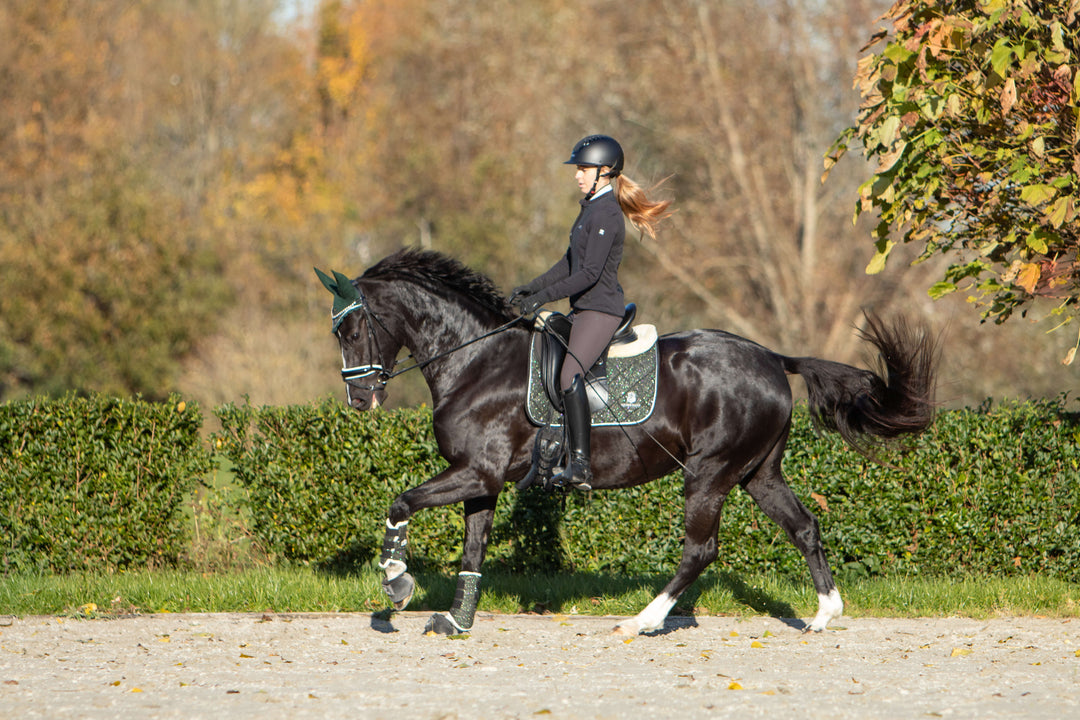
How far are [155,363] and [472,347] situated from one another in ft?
76.5

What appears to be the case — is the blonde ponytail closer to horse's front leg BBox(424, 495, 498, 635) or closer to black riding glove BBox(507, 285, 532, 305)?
black riding glove BBox(507, 285, 532, 305)

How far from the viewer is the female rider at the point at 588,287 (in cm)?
660

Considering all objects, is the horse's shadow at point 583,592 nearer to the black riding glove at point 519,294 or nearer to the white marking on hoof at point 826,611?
the white marking on hoof at point 826,611

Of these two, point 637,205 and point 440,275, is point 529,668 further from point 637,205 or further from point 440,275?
point 637,205

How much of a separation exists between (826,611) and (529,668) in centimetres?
223

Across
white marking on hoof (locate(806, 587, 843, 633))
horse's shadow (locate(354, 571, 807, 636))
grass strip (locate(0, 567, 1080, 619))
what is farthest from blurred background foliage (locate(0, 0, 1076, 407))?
white marking on hoof (locate(806, 587, 843, 633))

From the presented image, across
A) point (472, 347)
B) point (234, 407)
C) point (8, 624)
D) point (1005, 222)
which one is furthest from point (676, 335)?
point (8, 624)

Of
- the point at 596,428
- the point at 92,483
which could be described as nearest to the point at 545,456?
the point at 596,428

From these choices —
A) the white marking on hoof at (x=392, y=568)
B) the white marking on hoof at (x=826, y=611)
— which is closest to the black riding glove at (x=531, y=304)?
the white marking on hoof at (x=392, y=568)

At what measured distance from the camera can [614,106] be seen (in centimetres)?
2861

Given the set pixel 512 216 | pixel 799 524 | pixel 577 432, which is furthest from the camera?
pixel 512 216

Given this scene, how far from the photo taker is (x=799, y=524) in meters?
7.06

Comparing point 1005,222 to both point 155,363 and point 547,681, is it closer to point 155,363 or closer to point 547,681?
point 547,681

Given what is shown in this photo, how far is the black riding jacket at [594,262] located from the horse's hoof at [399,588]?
1883mm
